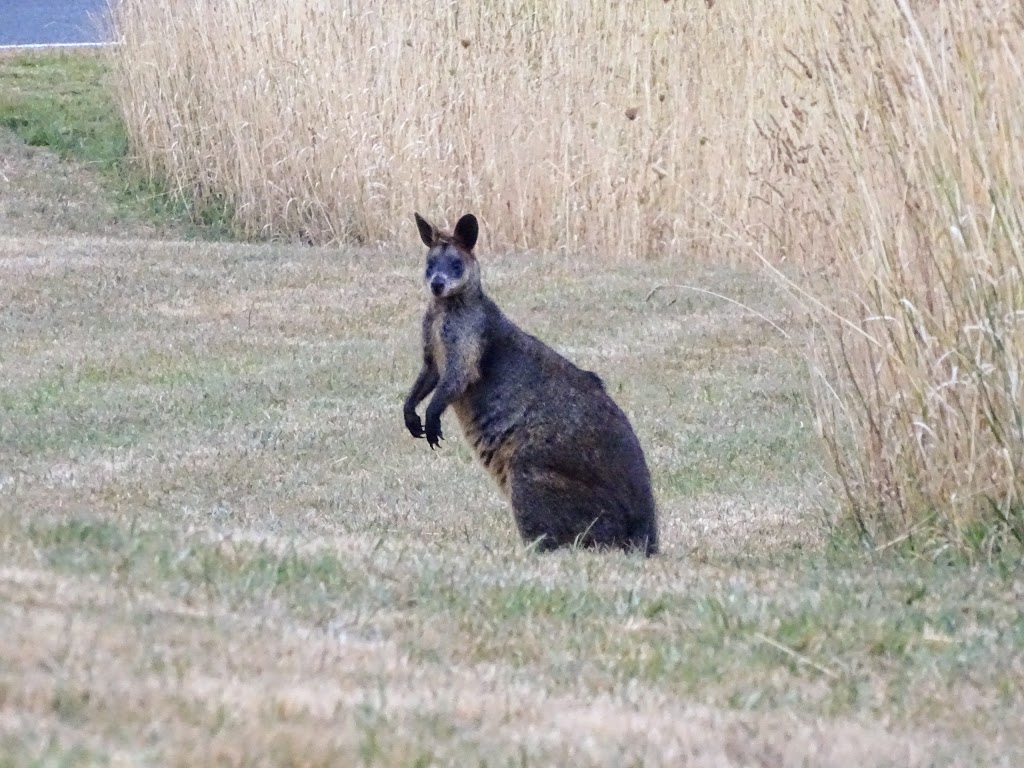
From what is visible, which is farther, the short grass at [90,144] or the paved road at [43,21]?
the paved road at [43,21]

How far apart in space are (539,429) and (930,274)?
1.53 m

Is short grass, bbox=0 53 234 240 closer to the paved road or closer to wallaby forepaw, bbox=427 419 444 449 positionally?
the paved road

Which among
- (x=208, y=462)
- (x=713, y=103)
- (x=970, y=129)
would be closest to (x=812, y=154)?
(x=970, y=129)

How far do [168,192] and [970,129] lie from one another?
38.4 ft

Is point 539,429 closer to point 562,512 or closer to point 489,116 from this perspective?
point 562,512

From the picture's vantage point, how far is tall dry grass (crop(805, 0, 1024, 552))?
6.45 m

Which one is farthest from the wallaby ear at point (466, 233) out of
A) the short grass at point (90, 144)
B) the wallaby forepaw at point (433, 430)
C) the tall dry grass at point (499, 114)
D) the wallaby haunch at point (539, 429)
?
the short grass at point (90, 144)

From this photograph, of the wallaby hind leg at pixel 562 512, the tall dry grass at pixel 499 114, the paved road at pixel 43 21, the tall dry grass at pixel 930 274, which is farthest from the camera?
the paved road at pixel 43 21

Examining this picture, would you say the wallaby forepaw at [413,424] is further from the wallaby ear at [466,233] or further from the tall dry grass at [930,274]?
the tall dry grass at [930,274]

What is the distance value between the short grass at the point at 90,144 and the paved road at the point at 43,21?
2906 millimetres

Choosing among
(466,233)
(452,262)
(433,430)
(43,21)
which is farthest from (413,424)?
(43,21)

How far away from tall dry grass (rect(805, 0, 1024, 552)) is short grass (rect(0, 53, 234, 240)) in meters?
10.4

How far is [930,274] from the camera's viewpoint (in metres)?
6.72

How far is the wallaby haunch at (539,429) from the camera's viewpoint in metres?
7.06
